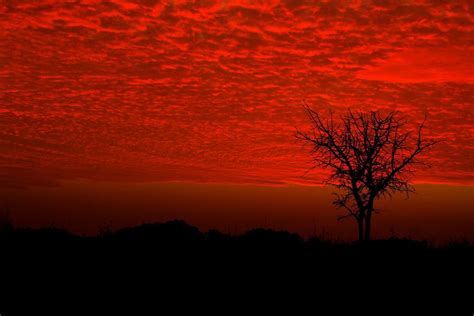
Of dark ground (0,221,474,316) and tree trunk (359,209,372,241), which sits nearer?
dark ground (0,221,474,316)

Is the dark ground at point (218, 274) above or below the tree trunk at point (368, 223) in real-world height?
below

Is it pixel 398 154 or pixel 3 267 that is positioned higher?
pixel 398 154

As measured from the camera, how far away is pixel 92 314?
39.4 feet

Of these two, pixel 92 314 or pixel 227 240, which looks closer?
pixel 92 314

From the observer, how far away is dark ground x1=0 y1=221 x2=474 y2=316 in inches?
511

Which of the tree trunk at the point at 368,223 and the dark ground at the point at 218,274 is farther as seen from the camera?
the tree trunk at the point at 368,223

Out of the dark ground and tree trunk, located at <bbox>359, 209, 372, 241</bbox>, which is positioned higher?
tree trunk, located at <bbox>359, 209, 372, 241</bbox>

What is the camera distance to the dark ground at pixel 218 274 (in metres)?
13.0

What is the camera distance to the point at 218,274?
15.1 m

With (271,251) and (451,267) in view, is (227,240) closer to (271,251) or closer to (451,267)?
(271,251)

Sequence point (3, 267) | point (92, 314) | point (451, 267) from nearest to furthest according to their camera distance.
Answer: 1. point (92, 314)
2. point (3, 267)
3. point (451, 267)

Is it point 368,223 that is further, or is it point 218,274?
point 368,223

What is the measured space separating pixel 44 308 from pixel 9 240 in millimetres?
6669

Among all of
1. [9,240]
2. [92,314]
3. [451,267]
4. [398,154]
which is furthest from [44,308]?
[398,154]
